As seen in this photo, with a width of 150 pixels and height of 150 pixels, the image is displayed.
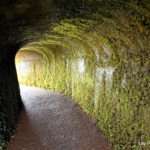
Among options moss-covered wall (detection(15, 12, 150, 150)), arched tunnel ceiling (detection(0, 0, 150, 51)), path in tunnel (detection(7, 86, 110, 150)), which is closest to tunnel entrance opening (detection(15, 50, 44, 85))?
path in tunnel (detection(7, 86, 110, 150))

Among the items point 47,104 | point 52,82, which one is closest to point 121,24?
point 47,104

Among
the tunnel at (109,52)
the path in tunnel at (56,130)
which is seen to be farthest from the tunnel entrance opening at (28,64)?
the tunnel at (109,52)

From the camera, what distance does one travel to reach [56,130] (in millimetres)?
6398

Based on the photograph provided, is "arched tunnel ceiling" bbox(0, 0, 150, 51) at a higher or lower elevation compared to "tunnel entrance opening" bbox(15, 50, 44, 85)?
higher

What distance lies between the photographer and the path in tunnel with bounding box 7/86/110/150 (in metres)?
5.39

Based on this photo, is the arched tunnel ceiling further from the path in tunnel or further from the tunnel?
the path in tunnel

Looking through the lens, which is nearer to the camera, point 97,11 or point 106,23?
point 97,11

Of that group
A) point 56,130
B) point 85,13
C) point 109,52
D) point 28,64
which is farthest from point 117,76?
point 28,64

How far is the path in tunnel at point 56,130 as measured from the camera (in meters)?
5.39

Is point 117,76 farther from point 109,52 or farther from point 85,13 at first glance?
point 85,13

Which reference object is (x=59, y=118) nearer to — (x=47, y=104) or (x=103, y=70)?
(x=47, y=104)

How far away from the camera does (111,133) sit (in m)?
5.40

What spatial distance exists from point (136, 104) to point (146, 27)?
176 centimetres

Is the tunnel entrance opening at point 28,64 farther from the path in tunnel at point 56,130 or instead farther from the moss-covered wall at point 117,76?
the moss-covered wall at point 117,76
